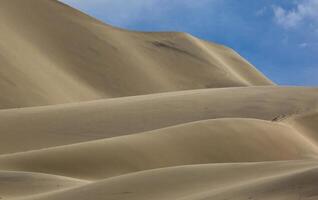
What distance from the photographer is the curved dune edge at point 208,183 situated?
8.18m

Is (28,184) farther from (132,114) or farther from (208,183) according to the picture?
(132,114)

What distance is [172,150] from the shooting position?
57.1 feet

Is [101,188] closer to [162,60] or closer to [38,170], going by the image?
[38,170]

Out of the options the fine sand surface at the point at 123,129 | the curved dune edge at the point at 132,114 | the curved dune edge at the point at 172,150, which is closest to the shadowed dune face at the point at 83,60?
the fine sand surface at the point at 123,129

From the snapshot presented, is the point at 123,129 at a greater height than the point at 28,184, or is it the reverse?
the point at 123,129

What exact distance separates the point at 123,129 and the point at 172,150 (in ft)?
20.6

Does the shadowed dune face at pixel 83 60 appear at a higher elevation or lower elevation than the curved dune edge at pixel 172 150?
higher

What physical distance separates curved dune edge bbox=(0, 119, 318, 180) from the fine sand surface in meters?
0.03

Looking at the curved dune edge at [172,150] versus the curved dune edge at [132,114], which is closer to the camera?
the curved dune edge at [172,150]

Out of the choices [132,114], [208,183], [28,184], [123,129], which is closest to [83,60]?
[132,114]

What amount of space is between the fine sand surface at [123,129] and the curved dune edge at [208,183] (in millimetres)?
18

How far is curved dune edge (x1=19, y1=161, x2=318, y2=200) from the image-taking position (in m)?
8.18

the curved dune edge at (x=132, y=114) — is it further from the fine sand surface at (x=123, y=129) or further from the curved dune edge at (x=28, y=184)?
the curved dune edge at (x=28, y=184)

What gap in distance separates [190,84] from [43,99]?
1125 inches
